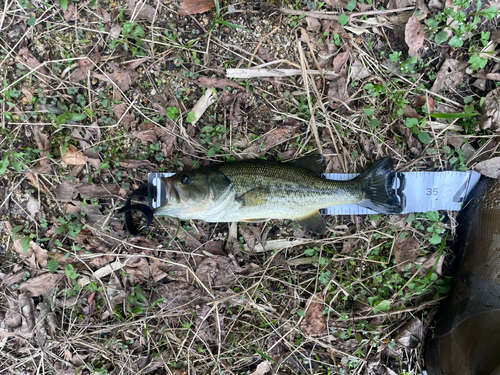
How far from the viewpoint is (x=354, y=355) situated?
11.4 feet

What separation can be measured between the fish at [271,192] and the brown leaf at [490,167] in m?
1.12

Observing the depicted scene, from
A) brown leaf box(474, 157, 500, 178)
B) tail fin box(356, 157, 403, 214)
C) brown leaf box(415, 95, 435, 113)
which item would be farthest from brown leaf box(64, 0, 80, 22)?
brown leaf box(474, 157, 500, 178)

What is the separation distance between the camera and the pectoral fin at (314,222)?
3.21 m

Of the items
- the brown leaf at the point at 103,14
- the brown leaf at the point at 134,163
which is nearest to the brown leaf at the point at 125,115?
the brown leaf at the point at 134,163

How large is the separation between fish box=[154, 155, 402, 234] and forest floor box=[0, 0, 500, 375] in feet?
1.04

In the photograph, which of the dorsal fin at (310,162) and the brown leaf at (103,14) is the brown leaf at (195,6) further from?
the dorsal fin at (310,162)

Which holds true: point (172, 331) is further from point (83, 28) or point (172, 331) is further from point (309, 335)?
point (83, 28)

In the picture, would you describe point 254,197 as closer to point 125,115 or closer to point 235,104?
point 235,104

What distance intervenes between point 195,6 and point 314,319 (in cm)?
408

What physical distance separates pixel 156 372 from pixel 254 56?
413 centimetres

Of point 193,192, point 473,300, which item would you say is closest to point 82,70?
point 193,192

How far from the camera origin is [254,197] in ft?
9.82

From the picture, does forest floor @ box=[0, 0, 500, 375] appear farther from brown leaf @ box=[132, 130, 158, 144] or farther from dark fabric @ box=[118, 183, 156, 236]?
dark fabric @ box=[118, 183, 156, 236]

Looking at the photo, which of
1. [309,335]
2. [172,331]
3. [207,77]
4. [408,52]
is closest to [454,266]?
[309,335]
